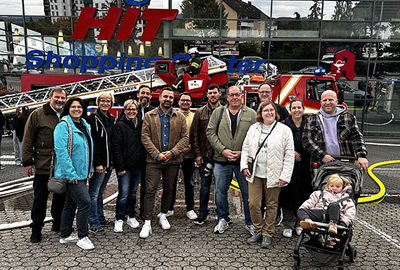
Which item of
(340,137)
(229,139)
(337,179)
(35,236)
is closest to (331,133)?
(340,137)

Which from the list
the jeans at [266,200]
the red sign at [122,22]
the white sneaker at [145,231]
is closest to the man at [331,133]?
the jeans at [266,200]

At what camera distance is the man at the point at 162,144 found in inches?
178

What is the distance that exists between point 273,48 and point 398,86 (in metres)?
5.87

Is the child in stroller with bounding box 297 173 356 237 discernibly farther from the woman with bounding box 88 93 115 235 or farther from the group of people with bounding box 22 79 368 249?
the woman with bounding box 88 93 115 235

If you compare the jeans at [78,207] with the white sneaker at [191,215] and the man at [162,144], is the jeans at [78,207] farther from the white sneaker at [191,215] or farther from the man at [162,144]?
the white sneaker at [191,215]

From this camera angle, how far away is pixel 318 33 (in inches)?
583

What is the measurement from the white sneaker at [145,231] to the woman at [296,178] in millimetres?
1849

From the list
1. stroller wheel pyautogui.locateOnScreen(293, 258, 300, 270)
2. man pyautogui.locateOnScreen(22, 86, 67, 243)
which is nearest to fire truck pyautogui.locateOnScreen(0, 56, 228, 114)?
man pyautogui.locateOnScreen(22, 86, 67, 243)

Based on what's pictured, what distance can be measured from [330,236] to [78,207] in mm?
2935

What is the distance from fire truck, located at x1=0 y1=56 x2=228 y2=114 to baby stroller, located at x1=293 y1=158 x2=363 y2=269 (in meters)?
6.60

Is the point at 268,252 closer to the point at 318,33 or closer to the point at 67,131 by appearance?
the point at 67,131

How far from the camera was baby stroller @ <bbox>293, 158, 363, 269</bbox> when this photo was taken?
3.53 m

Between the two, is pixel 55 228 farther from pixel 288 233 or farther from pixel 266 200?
pixel 288 233

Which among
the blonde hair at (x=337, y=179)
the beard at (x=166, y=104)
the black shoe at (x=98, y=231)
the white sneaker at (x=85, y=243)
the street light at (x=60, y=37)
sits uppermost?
the street light at (x=60, y=37)
